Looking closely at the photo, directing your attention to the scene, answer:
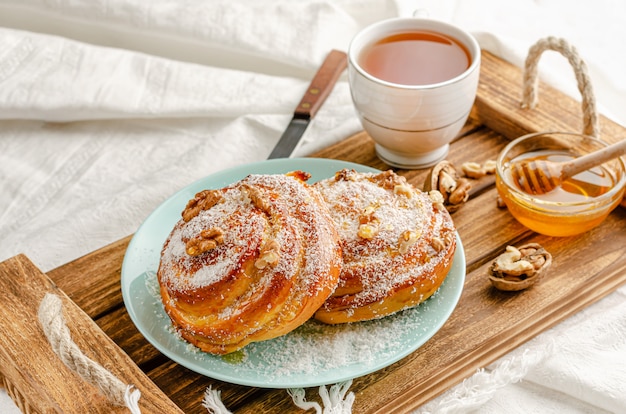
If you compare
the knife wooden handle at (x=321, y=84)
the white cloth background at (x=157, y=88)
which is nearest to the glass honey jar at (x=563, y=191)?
the white cloth background at (x=157, y=88)

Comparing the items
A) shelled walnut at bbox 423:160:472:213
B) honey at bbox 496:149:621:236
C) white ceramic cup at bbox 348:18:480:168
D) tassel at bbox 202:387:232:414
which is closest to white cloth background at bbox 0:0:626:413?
white ceramic cup at bbox 348:18:480:168

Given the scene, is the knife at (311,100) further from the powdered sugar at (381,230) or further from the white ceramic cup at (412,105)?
the powdered sugar at (381,230)

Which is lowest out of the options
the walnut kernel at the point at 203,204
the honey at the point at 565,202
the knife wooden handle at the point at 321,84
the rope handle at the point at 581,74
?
the knife wooden handle at the point at 321,84

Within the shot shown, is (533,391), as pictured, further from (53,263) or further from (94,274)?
(53,263)

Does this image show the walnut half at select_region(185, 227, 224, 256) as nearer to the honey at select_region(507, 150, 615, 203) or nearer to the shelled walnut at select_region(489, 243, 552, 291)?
the shelled walnut at select_region(489, 243, 552, 291)

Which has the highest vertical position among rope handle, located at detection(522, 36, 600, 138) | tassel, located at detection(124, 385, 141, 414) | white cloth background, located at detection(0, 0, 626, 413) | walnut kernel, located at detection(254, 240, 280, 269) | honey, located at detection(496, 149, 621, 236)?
rope handle, located at detection(522, 36, 600, 138)

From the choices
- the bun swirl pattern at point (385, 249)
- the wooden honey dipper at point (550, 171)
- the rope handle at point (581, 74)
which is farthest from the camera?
the rope handle at point (581, 74)

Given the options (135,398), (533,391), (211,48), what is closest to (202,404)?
(135,398)
